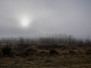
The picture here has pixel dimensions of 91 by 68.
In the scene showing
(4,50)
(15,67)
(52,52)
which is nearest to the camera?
(15,67)

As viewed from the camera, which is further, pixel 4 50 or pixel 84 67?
pixel 4 50

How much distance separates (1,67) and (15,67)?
192cm

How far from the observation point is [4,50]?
992 inches

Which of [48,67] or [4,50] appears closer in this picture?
[48,67]

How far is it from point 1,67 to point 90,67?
458 inches

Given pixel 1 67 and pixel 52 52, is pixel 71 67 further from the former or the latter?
pixel 52 52

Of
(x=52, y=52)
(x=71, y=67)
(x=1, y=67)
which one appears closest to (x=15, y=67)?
(x=1, y=67)

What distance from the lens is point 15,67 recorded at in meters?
13.4

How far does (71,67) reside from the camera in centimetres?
1367

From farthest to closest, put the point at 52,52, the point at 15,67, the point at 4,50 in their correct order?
1. the point at 52,52
2. the point at 4,50
3. the point at 15,67

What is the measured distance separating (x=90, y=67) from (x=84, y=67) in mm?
767

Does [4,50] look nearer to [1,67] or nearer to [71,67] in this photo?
[1,67]

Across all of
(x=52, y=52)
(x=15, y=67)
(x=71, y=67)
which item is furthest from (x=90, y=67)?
(x=52, y=52)

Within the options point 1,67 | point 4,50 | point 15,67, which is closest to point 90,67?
point 15,67
